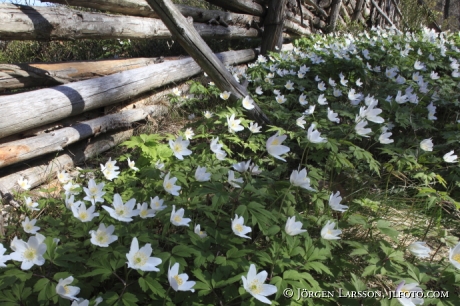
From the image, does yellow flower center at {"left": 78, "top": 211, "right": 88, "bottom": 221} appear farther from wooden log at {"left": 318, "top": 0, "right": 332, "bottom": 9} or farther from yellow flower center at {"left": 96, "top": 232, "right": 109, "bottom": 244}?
wooden log at {"left": 318, "top": 0, "right": 332, "bottom": 9}

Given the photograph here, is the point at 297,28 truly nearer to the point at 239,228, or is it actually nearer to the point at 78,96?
the point at 78,96

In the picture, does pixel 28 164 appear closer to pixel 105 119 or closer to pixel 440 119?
pixel 105 119

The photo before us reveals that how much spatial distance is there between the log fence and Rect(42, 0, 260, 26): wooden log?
1 centimetres

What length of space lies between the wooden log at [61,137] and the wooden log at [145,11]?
3.48 feet

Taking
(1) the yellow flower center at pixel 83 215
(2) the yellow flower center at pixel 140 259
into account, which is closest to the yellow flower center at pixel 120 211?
(1) the yellow flower center at pixel 83 215

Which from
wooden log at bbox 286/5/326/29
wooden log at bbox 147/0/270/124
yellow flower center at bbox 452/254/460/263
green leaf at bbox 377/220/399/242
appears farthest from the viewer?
wooden log at bbox 286/5/326/29

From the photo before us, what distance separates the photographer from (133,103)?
152 inches

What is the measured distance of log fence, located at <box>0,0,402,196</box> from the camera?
2.58 metres

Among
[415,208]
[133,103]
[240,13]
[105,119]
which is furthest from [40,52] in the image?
[415,208]

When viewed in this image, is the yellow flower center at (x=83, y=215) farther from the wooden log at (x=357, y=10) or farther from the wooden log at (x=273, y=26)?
the wooden log at (x=357, y=10)

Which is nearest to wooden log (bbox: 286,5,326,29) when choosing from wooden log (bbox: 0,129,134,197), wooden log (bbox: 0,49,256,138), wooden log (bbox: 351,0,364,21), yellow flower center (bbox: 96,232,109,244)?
wooden log (bbox: 351,0,364,21)

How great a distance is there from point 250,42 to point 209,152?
4899 mm

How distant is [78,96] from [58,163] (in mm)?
601

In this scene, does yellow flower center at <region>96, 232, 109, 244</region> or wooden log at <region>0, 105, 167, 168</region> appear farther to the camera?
wooden log at <region>0, 105, 167, 168</region>
